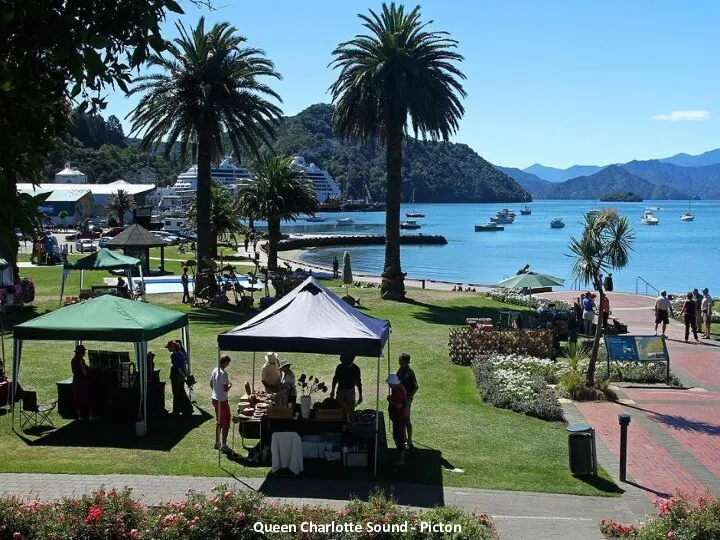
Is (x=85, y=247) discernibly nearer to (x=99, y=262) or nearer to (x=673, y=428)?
(x=99, y=262)

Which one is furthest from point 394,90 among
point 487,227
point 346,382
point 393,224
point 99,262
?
point 487,227

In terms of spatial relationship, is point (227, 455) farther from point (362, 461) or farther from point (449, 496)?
point (449, 496)

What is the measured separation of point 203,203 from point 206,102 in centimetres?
423

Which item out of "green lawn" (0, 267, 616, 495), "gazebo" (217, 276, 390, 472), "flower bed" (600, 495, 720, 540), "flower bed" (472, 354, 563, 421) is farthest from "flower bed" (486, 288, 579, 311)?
"flower bed" (600, 495, 720, 540)

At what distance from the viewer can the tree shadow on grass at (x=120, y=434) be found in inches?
505

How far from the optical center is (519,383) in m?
17.2

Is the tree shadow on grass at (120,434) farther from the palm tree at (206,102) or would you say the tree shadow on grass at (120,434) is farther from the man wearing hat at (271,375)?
the palm tree at (206,102)

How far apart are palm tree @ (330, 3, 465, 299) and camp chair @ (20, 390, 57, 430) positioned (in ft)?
72.5

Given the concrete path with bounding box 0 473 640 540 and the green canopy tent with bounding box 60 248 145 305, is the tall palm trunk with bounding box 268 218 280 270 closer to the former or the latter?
the green canopy tent with bounding box 60 248 145 305

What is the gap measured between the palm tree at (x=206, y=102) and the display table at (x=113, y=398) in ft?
60.1

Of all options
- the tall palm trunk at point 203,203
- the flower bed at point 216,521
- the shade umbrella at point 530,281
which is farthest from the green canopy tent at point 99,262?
the flower bed at point 216,521

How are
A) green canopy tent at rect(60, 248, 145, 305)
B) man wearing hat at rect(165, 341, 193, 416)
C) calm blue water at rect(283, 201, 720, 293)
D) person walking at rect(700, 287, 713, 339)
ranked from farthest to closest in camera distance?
1. calm blue water at rect(283, 201, 720, 293)
2. green canopy tent at rect(60, 248, 145, 305)
3. person walking at rect(700, 287, 713, 339)
4. man wearing hat at rect(165, 341, 193, 416)

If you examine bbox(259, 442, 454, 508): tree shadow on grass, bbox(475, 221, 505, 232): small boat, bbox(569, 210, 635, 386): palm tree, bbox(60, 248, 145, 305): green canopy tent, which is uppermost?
bbox(569, 210, 635, 386): palm tree

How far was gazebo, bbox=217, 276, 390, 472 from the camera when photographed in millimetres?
11875
